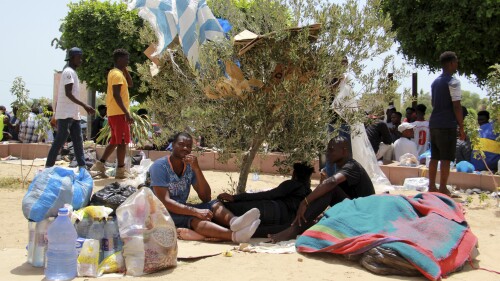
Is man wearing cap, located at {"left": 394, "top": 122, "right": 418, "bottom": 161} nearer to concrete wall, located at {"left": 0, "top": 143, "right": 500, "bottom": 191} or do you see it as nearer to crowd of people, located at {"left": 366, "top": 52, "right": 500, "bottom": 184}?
crowd of people, located at {"left": 366, "top": 52, "right": 500, "bottom": 184}

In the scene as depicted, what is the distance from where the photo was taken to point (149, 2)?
269 inches

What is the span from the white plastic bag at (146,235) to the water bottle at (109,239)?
0.39ft

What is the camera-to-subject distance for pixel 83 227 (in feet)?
14.5

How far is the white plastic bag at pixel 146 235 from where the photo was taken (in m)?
4.19

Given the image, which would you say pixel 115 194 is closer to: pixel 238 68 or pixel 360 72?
pixel 238 68

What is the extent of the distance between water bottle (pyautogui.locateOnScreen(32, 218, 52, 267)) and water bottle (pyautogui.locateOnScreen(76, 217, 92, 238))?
8.6 inches

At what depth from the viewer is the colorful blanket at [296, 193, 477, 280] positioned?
4246 millimetres

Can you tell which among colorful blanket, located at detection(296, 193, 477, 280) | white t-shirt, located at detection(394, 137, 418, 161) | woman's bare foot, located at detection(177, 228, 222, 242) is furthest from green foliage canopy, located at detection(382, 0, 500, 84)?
woman's bare foot, located at detection(177, 228, 222, 242)

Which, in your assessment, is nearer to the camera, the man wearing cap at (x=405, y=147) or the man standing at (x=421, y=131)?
the man wearing cap at (x=405, y=147)

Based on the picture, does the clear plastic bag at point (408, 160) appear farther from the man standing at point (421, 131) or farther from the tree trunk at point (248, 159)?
the tree trunk at point (248, 159)

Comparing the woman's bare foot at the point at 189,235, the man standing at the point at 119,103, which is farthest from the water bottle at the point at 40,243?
the man standing at the point at 119,103

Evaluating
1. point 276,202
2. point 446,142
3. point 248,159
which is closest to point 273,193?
point 276,202

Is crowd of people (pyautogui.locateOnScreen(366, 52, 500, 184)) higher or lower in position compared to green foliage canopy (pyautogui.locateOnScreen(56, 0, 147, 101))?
lower

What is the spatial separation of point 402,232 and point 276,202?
137 centimetres
